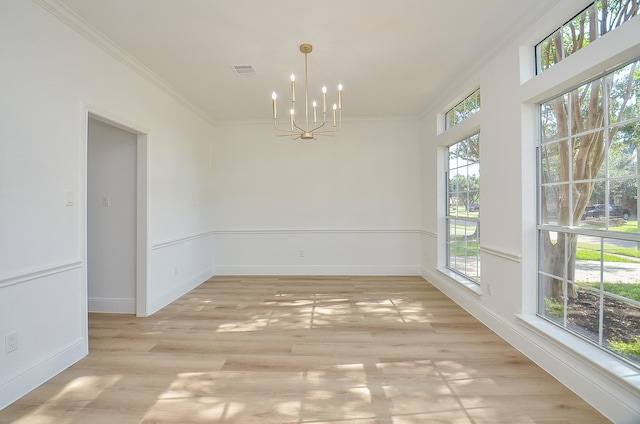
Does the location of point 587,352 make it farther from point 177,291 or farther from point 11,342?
point 177,291

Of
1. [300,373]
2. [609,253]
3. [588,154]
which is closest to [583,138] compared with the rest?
[588,154]

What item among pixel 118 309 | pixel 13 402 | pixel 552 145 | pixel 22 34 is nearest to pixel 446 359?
pixel 552 145

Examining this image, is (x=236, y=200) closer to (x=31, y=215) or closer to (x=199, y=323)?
(x=199, y=323)

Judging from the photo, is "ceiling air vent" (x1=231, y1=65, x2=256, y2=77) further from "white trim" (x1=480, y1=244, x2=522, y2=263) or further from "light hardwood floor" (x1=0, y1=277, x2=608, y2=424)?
"white trim" (x1=480, y1=244, x2=522, y2=263)

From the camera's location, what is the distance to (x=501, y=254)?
283cm

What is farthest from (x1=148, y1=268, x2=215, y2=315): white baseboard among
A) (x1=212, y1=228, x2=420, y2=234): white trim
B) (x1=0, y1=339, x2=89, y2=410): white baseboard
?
(x1=0, y1=339, x2=89, y2=410): white baseboard

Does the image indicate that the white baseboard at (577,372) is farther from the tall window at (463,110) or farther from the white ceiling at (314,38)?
the white ceiling at (314,38)

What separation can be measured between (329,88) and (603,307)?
3.37 meters

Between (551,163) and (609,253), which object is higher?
(551,163)

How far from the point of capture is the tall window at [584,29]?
1.83 meters

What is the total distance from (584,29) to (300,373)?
3.20m

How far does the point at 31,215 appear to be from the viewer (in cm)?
205

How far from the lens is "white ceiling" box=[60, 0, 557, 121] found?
228 centimetres

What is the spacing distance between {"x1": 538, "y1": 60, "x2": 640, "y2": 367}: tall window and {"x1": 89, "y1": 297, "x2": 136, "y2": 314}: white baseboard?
13.8ft
